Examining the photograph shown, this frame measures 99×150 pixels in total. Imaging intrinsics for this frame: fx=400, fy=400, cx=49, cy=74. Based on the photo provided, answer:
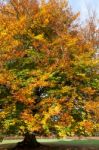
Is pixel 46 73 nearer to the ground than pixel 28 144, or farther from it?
farther from it

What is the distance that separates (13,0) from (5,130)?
11.3m

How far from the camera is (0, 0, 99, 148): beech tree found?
91.9 feet

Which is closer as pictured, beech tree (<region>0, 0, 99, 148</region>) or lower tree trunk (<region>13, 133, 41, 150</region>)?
beech tree (<region>0, 0, 99, 148</region>)

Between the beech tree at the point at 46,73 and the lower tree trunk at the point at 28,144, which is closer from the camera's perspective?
the beech tree at the point at 46,73

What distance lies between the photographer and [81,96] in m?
30.3

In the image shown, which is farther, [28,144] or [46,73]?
[28,144]

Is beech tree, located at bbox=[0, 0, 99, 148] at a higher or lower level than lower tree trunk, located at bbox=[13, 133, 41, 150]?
higher

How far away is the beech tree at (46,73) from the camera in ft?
91.9

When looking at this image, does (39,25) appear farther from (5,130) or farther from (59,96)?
(5,130)

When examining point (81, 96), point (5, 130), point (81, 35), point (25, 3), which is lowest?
point (5, 130)

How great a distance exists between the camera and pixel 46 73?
94.4ft

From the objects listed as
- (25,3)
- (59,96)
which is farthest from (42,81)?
(25,3)

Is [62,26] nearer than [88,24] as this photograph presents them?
Yes

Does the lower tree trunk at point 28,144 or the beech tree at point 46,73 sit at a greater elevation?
the beech tree at point 46,73
